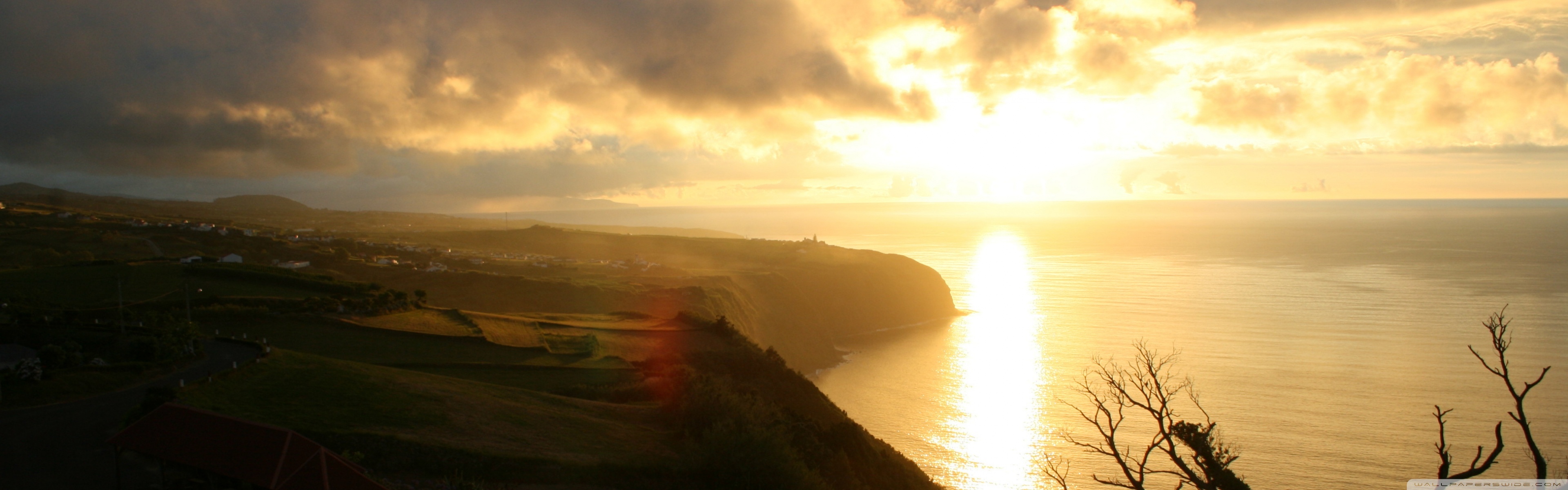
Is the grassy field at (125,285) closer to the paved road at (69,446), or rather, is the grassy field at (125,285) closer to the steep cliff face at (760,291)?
the steep cliff face at (760,291)

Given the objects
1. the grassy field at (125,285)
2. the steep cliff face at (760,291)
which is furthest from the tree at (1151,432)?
the grassy field at (125,285)

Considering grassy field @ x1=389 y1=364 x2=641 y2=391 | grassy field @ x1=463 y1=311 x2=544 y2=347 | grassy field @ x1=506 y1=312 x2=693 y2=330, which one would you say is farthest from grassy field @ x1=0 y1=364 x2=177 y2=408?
grassy field @ x1=506 y1=312 x2=693 y2=330

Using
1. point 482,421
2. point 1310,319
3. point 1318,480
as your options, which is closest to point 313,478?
point 482,421

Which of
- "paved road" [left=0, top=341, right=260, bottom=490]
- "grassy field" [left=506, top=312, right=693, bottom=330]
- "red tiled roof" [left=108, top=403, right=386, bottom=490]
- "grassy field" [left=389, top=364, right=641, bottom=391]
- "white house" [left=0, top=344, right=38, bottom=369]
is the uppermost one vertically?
"red tiled roof" [left=108, top=403, right=386, bottom=490]

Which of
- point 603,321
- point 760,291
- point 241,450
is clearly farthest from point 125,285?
point 760,291

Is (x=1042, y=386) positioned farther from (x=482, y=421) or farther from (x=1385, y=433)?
(x=482, y=421)

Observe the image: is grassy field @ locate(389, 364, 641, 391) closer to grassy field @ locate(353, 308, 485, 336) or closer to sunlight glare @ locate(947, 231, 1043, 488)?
grassy field @ locate(353, 308, 485, 336)

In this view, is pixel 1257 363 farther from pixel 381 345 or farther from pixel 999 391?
pixel 381 345

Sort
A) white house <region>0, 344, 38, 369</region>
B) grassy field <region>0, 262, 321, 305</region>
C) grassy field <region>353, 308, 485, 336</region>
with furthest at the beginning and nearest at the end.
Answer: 1. grassy field <region>0, 262, 321, 305</region>
2. grassy field <region>353, 308, 485, 336</region>
3. white house <region>0, 344, 38, 369</region>
